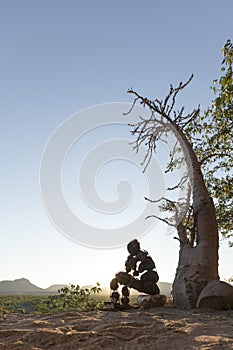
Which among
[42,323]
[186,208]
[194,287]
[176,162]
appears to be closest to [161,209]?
[176,162]

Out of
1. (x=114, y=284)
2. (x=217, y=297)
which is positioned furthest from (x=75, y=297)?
(x=217, y=297)

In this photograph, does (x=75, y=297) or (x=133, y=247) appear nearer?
(x=133, y=247)

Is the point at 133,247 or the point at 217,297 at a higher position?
the point at 133,247

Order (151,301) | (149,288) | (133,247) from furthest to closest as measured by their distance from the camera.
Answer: (133,247) < (149,288) < (151,301)

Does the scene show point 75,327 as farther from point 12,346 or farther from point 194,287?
point 194,287

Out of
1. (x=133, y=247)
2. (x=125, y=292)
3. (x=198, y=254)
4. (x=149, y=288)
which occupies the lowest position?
(x=125, y=292)

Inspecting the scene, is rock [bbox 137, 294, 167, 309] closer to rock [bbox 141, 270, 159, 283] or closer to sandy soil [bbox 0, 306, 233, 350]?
rock [bbox 141, 270, 159, 283]

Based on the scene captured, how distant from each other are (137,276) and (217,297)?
2.23 metres

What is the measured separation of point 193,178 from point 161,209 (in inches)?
134

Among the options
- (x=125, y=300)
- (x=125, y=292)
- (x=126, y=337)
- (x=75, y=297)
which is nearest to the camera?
(x=126, y=337)

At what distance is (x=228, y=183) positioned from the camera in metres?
12.0

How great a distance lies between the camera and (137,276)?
28.1ft

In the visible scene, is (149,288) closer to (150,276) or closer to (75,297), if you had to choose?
(150,276)

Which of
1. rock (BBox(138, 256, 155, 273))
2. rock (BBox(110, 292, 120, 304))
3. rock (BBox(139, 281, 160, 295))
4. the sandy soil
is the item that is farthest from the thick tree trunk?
the sandy soil
